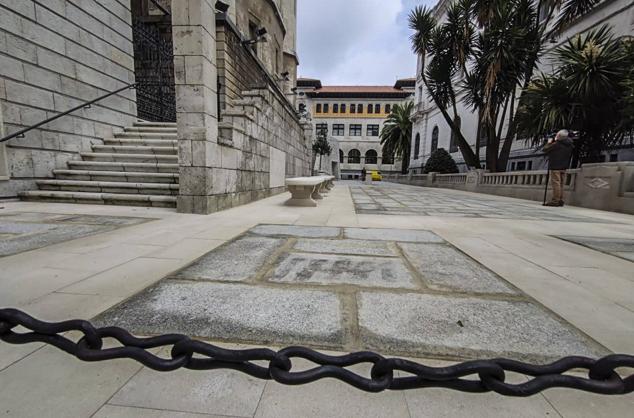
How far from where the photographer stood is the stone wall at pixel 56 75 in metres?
5.36

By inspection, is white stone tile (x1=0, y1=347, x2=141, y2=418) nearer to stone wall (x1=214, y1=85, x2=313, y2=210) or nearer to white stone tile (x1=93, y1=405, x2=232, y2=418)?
white stone tile (x1=93, y1=405, x2=232, y2=418)

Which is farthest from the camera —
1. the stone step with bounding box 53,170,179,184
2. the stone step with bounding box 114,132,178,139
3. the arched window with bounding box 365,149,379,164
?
the arched window with bounding box 365,149,379,164

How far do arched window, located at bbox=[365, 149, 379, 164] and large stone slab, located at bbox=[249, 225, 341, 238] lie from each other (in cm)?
5062

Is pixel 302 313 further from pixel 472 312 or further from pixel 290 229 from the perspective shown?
pixel 290 229

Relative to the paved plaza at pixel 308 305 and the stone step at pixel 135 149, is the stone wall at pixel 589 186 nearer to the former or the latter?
the paved plaza at pixel 308 305

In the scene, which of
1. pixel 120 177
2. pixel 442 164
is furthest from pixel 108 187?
pixel 442 164

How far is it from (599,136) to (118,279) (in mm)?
13072

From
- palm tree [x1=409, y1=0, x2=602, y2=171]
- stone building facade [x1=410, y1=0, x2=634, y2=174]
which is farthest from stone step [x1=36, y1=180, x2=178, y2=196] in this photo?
stone building facade [x1=410, y1=0, x2=634, y2=174]

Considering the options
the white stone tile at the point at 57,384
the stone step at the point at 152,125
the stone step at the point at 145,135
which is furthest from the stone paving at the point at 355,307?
the stone step at the point at 152,125

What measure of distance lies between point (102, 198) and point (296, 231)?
4.39m

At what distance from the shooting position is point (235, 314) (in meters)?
1.49

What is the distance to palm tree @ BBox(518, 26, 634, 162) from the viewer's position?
8078 millimetres

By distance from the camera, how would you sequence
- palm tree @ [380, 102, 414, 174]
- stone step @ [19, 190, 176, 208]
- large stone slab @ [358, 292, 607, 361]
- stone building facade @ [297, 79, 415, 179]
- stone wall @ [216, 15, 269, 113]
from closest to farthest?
large stone slab @ [358, 292, 607, 361] < stone step @ [19, 190, 176, 208] < stone wall @ [216, 15, 269, 113] < palm tree @ [380, 102, 414, 174] < stone building facade @ [297, 79, 415, 179]

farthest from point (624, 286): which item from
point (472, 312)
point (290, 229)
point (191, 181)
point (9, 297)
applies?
point (191, 181)
